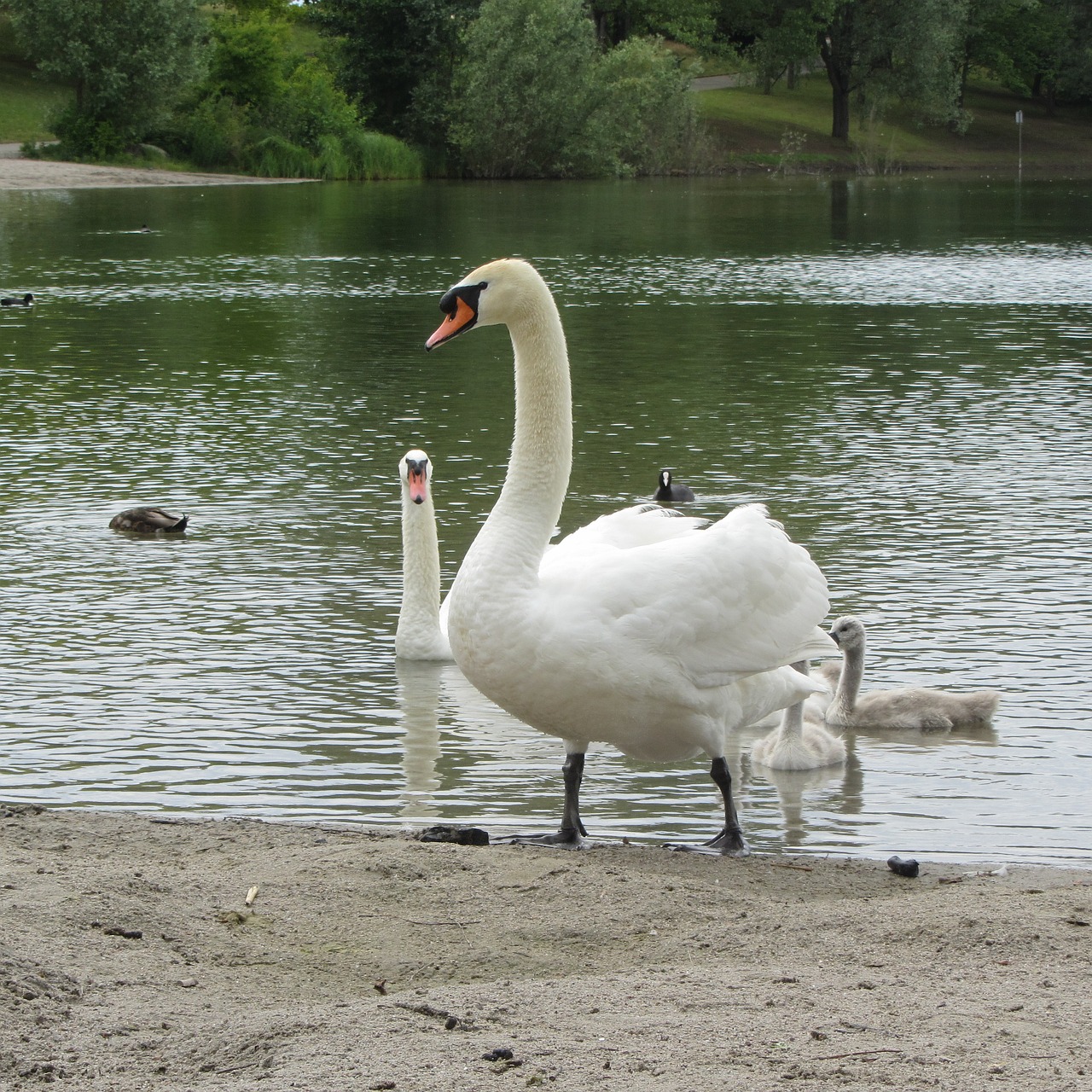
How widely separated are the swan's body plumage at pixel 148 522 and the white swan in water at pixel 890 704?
222 inches

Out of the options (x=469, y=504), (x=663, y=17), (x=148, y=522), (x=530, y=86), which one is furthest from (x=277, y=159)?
(x=148, y=522)

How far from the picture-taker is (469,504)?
13.1 m

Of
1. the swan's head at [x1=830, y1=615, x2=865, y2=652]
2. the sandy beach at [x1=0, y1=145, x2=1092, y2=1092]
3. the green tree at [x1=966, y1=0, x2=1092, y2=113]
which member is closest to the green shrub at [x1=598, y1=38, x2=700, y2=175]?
the green tree at [x1=966, y1=0, x2=1092, y2=113]

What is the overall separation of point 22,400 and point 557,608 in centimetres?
1417

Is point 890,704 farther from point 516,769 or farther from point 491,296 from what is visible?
point 491,296

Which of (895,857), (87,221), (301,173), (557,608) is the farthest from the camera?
(301,173)

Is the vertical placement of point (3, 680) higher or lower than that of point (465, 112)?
lower

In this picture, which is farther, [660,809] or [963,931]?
[660,809]

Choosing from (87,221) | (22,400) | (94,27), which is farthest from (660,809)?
(94,27)

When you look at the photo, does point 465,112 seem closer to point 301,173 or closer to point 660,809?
point 301,173

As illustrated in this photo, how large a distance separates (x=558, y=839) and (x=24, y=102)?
2724 inches

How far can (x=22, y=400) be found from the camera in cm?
1814

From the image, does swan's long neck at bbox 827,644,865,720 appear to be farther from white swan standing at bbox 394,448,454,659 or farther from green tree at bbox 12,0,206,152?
green tree at bbox 12,0,206,152

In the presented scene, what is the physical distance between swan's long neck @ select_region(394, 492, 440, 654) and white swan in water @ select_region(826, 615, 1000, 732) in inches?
88.7
